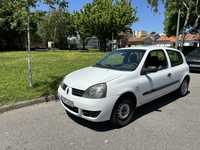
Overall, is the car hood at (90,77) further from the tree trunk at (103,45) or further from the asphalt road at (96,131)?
the tree trunk at (103,45)

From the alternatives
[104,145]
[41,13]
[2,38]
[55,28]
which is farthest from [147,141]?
[55,28]

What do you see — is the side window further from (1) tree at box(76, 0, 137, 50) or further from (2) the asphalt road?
(1) tree at box(76, 0, 137, 50)

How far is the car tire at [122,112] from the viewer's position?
4.97 m

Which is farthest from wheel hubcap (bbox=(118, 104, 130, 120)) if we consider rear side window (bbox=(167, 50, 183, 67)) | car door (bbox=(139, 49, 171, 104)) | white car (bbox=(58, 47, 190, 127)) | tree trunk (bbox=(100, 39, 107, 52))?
tree trunk (bbox=(100, 39, 107, 52))

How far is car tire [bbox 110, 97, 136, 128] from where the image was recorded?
497 centimetres

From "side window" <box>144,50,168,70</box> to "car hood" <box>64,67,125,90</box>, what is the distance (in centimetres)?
92

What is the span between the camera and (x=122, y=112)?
5.17 meters

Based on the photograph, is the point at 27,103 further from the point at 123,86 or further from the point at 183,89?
the point at 183,89

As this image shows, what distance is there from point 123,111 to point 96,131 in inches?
27.2

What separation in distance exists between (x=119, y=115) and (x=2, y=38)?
43978 millimetres

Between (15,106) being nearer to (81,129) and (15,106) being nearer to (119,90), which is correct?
(81,129)

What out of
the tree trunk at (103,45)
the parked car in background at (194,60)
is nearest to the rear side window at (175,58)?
the parked car in background at (194,60)

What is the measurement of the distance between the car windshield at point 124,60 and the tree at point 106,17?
31303 millimetres

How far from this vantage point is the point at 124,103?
5117 millimetres
